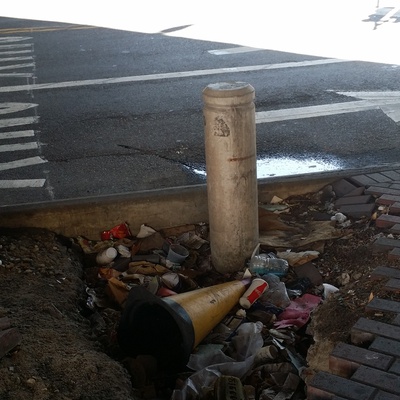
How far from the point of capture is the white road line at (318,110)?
8.34 m

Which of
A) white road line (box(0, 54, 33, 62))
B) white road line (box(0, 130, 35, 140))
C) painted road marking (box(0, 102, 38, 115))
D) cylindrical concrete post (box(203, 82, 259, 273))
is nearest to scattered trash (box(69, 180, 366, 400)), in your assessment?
cylindrical concrete post (box(203, 82, 259, 273))

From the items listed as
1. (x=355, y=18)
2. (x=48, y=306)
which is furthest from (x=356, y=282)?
(x=355, y=18)

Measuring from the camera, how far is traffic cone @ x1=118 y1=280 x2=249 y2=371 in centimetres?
426

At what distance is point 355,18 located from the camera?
14.8 metres

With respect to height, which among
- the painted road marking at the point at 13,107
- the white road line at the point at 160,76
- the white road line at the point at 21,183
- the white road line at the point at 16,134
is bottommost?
the white road line at the point at 21,183

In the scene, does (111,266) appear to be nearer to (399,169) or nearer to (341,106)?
(399,169)

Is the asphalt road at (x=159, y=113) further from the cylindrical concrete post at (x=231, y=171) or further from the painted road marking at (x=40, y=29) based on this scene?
the painted road marking at (x=40, y=29)

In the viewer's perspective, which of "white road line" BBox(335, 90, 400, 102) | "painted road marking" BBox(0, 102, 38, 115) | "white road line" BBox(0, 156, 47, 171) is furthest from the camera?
"painted road marking" BBox(0, 102, 38, 115)

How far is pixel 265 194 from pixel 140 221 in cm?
104

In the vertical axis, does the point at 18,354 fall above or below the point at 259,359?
above

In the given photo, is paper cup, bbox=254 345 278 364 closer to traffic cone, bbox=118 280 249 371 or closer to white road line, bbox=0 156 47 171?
traffic cone, bbox=118 280 249 371

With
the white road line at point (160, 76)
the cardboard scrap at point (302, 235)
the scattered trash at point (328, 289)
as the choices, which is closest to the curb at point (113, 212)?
the cardboard scrap at point (302, 235)

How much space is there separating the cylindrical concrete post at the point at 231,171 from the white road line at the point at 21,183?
2.24 metres

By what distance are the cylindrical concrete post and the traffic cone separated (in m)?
0.70
